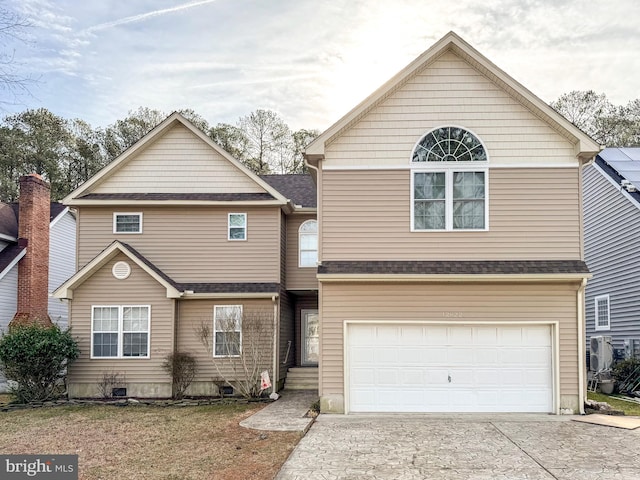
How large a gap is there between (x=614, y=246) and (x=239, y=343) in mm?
12622

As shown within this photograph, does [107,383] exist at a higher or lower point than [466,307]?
lower

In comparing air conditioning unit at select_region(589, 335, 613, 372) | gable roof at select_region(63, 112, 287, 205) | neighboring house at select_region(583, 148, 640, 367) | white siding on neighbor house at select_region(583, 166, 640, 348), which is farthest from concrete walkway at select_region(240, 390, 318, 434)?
white siding on neighbor house at select_region(583, 166, 640, 348)

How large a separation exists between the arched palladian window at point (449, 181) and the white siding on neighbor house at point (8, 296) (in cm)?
1398

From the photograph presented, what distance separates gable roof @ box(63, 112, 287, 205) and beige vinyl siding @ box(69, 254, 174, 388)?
6.94 feet

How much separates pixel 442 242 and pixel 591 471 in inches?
239

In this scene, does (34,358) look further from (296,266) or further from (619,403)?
(619,403)

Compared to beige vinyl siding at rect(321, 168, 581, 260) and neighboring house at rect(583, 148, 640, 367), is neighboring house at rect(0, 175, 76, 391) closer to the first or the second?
beige vinyl siding at rect(321, 168, 581, 260)

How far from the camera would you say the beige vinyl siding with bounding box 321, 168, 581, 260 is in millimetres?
13125

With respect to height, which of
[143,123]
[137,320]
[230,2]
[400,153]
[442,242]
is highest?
[143,123]

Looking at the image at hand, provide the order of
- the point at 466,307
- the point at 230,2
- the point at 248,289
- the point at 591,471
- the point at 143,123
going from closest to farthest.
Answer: the point at 591,471 → the point at 466,307 → the point at 230,2 → the point at 248,289 → the point at 143,123

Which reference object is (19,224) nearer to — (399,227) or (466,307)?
(399,227)

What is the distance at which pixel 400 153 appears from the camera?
13.5 meters

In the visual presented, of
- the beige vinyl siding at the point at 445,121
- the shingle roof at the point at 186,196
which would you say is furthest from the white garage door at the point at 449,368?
the shingle roof at the point at 186,196

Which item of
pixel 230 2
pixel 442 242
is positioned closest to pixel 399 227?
pixel 442 242
